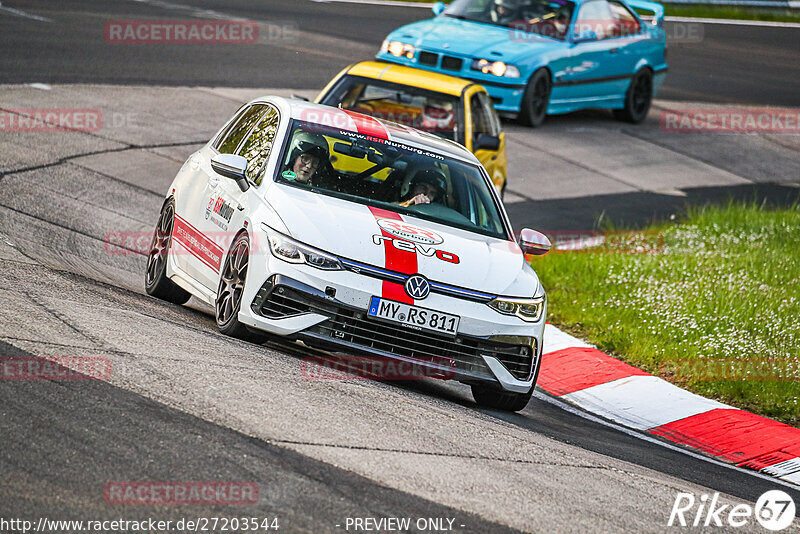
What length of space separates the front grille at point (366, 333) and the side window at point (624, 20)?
1343 centimetres

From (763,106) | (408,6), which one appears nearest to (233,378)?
(763,106)

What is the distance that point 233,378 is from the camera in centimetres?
586

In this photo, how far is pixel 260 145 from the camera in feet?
26.4

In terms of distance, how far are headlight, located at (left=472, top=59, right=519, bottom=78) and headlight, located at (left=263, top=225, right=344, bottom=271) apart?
10114 mm

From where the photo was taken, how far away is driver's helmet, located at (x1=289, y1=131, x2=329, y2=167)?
7.84 metres

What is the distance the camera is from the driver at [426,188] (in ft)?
26.0

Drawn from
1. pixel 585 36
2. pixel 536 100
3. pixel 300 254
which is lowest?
pixel 536 100

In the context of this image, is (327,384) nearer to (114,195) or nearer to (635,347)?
(635,347)

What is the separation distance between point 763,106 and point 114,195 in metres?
15.6

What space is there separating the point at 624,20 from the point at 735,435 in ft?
42.5

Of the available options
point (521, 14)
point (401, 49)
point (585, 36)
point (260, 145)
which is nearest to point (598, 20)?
point (585, 36)

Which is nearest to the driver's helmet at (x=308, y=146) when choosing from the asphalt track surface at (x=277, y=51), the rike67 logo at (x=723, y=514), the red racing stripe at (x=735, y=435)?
the red racing stripe at (x=735, y=435)

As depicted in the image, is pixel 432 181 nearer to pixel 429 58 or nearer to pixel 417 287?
pixel 417 287

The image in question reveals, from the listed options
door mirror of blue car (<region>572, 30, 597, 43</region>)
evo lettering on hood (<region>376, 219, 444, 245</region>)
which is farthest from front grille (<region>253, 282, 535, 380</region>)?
door mirror of blue car (<region>572, 30, 597, 43</region>)
